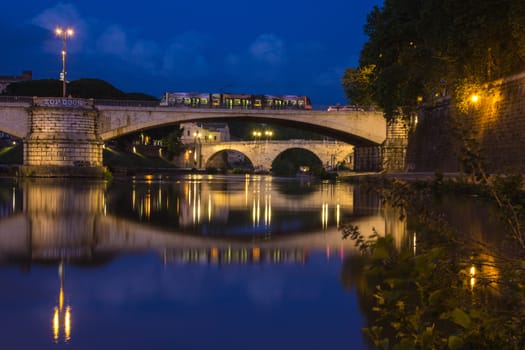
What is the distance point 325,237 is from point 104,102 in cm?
4397

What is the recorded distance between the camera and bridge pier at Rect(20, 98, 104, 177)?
45062mm

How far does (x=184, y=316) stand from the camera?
5.70m

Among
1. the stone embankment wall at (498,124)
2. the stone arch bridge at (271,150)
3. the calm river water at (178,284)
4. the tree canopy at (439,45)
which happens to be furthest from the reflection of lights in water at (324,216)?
the stone arch bridge at (271,150)

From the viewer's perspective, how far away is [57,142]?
150ft

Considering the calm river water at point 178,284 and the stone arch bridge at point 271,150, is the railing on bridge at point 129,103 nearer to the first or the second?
the calm river water at point 178,284

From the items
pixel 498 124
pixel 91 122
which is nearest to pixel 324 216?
pixel 498 124

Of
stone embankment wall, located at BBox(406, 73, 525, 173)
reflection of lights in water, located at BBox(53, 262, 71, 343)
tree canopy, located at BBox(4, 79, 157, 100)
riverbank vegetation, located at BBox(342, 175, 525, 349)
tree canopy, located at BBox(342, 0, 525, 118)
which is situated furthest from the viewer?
tree canopy, located at BBox(4, 79, 157, 100)

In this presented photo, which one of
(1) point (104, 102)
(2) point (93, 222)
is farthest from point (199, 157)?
(2) point (93, 222)

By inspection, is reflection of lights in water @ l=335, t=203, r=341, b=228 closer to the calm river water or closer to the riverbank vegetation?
the calm river water

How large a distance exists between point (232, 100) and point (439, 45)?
108ft

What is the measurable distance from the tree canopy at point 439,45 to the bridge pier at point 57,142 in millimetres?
21477

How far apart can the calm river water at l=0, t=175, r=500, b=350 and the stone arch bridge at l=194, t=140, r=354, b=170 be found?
76.1m

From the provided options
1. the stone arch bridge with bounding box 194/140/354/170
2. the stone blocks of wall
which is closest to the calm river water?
the stone blocks of wall

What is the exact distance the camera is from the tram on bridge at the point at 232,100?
53344mm
